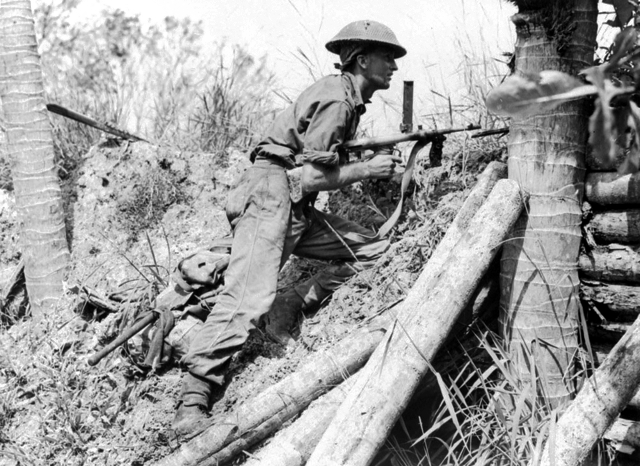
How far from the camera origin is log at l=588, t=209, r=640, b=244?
139 inches

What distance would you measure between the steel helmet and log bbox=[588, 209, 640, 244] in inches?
72.8

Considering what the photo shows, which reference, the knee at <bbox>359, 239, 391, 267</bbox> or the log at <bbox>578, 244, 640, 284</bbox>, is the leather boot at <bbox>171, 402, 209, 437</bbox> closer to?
the knee at <bbox>359, 239, 391, 267</bbox>

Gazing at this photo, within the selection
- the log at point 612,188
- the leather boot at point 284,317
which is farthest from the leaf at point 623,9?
the leather boot at point 284,317

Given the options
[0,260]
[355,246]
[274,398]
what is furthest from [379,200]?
[0,260]

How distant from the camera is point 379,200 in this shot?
5.39 meters

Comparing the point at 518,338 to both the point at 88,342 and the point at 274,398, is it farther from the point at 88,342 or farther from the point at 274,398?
the point at 88,342

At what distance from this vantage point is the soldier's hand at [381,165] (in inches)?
183

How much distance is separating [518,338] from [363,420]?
0.92 metres

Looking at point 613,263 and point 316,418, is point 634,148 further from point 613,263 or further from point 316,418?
point 316,418

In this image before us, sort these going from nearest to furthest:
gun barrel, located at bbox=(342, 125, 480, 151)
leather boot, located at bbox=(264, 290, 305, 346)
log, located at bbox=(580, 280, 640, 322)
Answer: log, located at bbox=(580, 280, 640, 322) < gun barrel, located at bbox=(342, 125, 480, 151) < leather boot, located at bbox=(264, 290, 305, 346)

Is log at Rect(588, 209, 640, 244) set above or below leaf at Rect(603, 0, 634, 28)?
below

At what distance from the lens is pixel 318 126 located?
446 cm

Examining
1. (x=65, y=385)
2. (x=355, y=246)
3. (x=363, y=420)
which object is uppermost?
(x=355, y=246)

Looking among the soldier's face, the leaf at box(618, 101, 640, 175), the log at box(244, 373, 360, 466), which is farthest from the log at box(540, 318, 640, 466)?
the soldier's face
